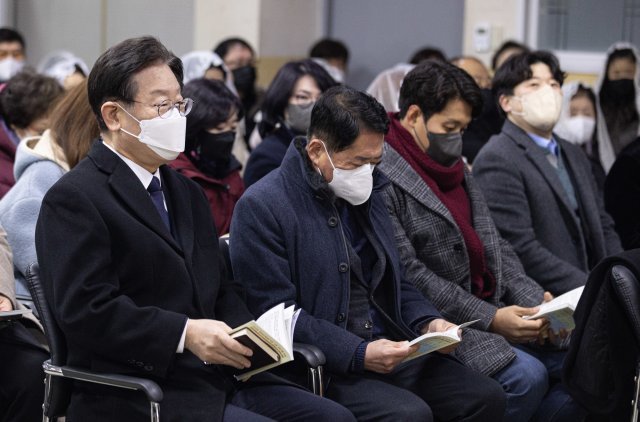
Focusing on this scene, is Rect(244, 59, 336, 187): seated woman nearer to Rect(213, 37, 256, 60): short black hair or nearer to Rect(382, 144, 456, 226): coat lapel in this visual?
Rect(382, 144, 456, 226): coat lapel

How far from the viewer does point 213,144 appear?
4375 mm

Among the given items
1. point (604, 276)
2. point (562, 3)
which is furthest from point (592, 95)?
point (604, 276)

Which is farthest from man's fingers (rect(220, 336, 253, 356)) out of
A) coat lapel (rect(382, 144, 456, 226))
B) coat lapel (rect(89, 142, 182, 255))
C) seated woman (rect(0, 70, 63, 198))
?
seated woman (rect(0, 70, 63, 198))

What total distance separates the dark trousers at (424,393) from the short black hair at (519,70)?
1537 mm

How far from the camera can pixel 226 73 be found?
21.7 feet

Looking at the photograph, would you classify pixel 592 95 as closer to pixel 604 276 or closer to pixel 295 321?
pixel 604 276

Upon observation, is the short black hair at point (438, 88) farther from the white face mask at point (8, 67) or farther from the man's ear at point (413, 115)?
the white face mask at point (8, 67)

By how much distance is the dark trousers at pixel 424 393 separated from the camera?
10.4 ft

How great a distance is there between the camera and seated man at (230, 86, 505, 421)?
324cm

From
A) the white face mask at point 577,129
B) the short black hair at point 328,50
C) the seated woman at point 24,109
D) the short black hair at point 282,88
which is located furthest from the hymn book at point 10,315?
the short black hair at point 328,50

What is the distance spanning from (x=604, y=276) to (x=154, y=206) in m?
1.48

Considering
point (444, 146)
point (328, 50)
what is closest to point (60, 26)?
point (328, 50)

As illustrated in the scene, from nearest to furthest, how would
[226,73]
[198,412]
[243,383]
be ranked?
[198,412], [243,383], [226,73]

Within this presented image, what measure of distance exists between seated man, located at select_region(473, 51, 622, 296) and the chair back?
2.03 metres
